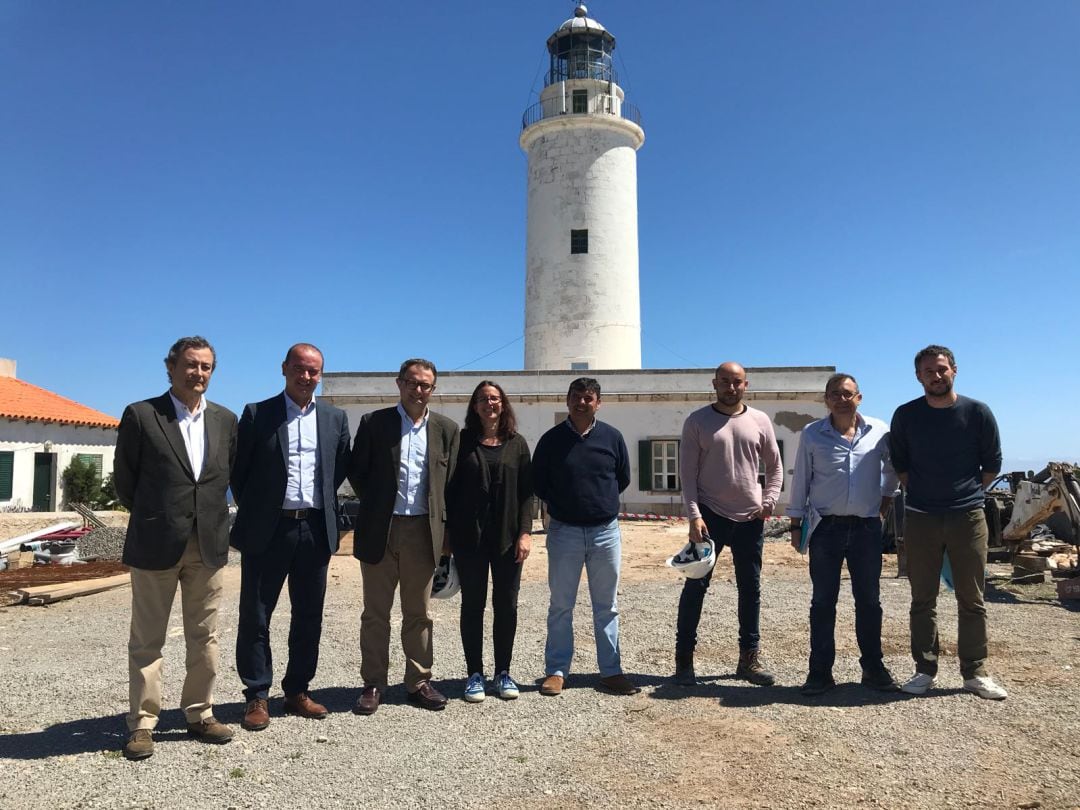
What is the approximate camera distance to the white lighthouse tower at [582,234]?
788 inches

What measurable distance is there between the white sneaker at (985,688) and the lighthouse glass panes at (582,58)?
19.9m

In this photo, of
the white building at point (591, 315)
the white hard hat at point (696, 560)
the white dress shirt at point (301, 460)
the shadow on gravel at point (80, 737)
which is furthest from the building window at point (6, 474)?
the white hard hat at point (696, 560)

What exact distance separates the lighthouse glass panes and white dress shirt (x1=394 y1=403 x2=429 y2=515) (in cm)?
1936

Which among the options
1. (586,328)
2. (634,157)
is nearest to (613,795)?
(586,328)

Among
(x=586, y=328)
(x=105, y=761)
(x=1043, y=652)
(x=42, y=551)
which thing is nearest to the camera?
(x=105, y=761)

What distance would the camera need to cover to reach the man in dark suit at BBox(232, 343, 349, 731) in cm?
405

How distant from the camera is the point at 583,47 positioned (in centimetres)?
2219

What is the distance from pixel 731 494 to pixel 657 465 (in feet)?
44.6

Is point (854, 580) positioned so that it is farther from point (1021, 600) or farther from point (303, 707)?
point (1021, 600)

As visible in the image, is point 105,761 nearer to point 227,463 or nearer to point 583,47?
point 227,463

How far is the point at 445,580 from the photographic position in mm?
4531

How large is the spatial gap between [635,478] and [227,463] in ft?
48.9

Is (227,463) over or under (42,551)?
over

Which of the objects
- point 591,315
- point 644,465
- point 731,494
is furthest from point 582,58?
point 731,494
